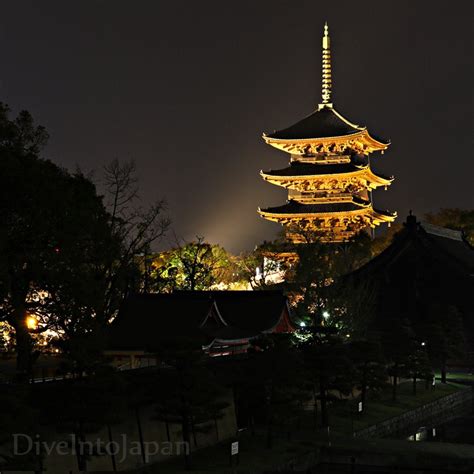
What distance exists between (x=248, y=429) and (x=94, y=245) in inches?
396

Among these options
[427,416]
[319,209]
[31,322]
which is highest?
[319,209]

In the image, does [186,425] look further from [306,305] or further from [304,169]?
[304,169]

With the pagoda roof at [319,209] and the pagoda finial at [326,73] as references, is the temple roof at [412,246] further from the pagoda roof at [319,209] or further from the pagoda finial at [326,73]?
the pagoda finial at [326,73]

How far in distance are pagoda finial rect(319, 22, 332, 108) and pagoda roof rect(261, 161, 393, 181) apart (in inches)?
435

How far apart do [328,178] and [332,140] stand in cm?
414

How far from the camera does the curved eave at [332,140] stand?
331 feet

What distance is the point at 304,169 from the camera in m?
102

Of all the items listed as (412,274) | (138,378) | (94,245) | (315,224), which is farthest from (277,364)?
(315,224)

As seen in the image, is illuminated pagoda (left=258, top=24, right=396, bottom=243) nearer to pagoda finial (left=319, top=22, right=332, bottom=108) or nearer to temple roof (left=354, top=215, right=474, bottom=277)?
pagoda finial (left=319, top=22, right=332, bottom=108)

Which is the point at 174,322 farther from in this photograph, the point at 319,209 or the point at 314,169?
the point at 314,169

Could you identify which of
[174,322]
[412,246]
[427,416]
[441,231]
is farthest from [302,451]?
[441,231]

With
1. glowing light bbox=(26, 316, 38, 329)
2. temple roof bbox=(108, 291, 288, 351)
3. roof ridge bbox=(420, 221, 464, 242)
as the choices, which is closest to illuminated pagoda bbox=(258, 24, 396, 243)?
roof ridge bbox=(420, 221, 464, 242)

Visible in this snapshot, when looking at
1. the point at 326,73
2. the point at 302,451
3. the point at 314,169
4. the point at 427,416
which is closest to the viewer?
the point at 302,451

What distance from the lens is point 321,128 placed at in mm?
105062
